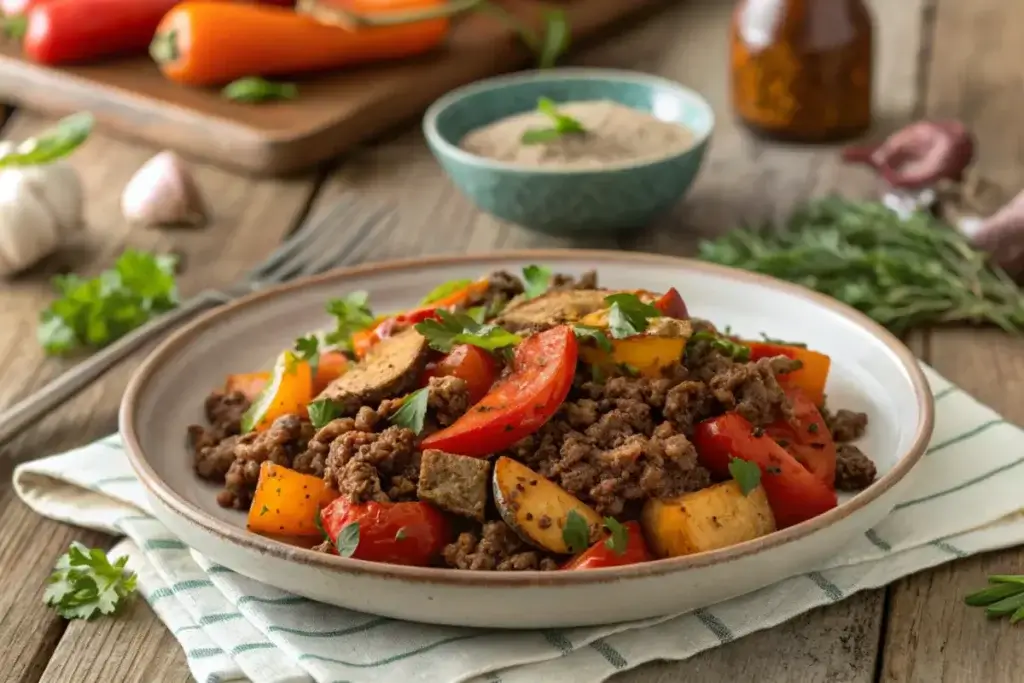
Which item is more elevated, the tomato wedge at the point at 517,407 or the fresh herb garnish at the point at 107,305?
the tomato wedge at the point at 517,407

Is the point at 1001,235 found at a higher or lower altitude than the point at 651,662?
lower

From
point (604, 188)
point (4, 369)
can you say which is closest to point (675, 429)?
point (604, 188)

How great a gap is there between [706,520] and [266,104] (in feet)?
9.30

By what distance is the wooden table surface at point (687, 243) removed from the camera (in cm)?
225

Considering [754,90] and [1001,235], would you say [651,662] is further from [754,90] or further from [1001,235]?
[754,90]

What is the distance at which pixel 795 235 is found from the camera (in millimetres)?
3732

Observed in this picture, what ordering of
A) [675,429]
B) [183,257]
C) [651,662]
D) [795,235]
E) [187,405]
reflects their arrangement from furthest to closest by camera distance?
1. [183,257]
2. [795,235]
3. [187,405]
4. [675,429]
5. [651,662]

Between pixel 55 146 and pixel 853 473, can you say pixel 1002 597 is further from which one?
pixel 55 146

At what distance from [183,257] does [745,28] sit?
5.97 ft

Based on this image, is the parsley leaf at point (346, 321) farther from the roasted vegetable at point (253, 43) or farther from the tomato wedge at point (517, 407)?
the roasted vegetable at point (253, 43)

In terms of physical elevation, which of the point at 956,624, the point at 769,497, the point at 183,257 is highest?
the point at 769,497

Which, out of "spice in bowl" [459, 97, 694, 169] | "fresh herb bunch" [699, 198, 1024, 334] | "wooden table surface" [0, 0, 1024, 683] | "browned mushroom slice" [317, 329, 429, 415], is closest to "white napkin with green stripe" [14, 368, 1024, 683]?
"wooden table surface" [0, 0, 1024, 683]

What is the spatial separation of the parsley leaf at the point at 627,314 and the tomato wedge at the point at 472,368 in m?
0.22

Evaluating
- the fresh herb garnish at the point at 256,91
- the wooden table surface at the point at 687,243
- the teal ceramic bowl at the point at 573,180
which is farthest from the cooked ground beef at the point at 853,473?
the fresh herb garnish at the point at 256,91
